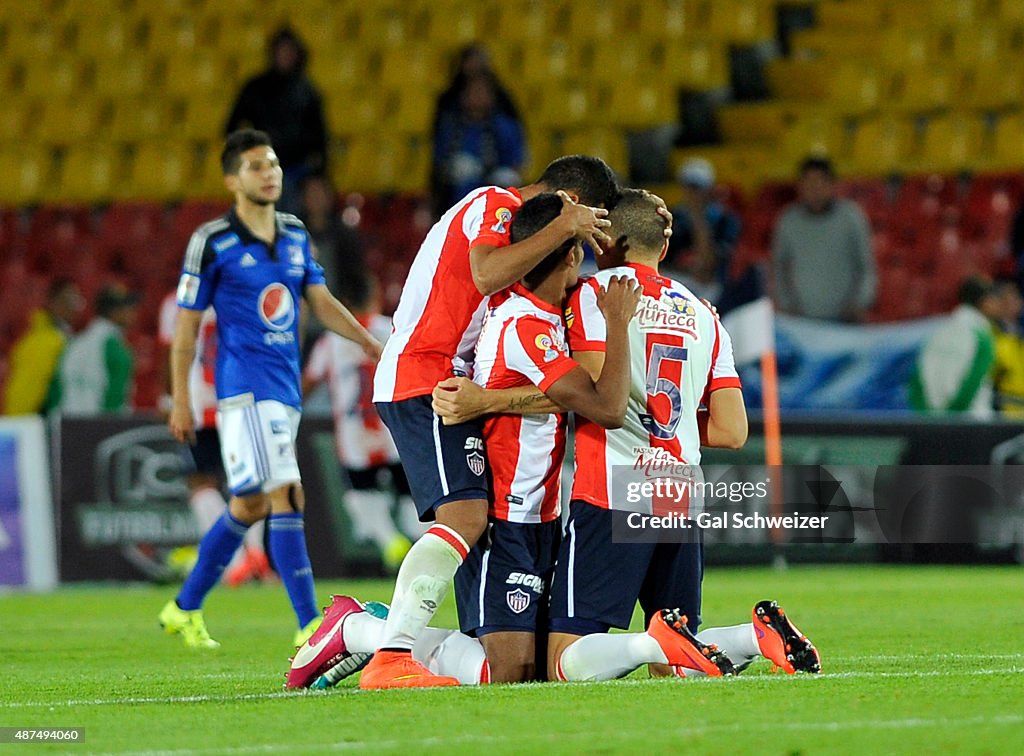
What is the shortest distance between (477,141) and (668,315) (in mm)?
8750

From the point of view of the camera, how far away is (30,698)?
6168 mm

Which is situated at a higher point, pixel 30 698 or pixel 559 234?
pixel 559 234

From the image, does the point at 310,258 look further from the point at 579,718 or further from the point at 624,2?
the point at 624,2

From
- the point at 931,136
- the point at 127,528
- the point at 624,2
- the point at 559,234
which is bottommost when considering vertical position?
the point at 127,528

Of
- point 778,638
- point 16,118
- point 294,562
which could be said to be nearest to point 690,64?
point 16,118

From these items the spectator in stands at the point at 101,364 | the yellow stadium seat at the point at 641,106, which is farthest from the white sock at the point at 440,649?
the yellow stadium seat at the point at 641,106

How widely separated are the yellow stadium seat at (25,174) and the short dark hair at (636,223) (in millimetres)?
13873

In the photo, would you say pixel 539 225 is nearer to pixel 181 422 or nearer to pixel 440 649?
pixel 440 649

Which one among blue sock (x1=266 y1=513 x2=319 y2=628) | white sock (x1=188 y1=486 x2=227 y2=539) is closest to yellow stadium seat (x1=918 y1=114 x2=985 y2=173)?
white sock (x1=188 y1=486 x2=227 y2=539)

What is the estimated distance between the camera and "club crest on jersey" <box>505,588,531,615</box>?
6223 mm

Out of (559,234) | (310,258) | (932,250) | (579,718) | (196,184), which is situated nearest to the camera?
(579,718)

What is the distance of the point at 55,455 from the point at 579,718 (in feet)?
28.2

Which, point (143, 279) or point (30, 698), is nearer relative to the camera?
point (30, 698)

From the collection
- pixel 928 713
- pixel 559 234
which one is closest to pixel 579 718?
pixel 928 713
